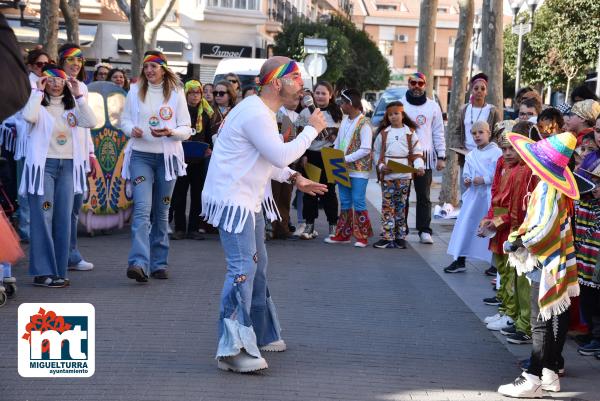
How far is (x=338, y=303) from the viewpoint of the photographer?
27.5 feet

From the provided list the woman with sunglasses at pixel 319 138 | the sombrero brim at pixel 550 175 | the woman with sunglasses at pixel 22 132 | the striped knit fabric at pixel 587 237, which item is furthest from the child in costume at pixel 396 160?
the sombrero brim at pixel 550 175

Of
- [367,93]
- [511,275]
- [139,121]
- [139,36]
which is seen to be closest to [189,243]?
[139,121]

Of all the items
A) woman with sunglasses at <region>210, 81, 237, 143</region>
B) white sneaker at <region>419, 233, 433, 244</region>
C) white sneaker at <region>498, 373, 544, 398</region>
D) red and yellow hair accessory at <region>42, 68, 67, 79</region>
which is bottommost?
white sneaker at <region>419, 233, 433, 244</region>

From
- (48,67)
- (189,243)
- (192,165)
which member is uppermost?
(48,67)

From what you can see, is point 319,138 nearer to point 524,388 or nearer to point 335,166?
point 335,166

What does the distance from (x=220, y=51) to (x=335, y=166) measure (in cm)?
3640

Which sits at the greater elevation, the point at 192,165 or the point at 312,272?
the point at 192,165

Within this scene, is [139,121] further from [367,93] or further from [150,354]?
[367,93]

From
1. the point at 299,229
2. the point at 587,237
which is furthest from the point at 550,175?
the point at 299,229

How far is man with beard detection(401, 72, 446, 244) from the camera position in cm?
1243

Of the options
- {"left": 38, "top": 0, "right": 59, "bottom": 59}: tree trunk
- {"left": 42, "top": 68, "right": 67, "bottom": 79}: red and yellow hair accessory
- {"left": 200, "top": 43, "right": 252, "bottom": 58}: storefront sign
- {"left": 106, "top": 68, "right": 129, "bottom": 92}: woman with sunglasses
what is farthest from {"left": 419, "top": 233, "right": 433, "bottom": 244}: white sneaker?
{"left": 200, "top": 43, "right": 252, "bottom": 58}: storefront sign

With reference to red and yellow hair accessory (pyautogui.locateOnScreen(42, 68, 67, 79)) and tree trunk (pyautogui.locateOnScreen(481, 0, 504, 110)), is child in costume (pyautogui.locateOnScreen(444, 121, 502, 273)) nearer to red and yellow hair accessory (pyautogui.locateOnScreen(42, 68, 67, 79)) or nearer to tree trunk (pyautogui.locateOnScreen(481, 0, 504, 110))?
red and yellow hair accessory (pyautogui.locateOnScreen(42, 68, 67, 79))

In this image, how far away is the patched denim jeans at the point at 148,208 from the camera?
28.8 ft

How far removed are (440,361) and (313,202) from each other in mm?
6276
